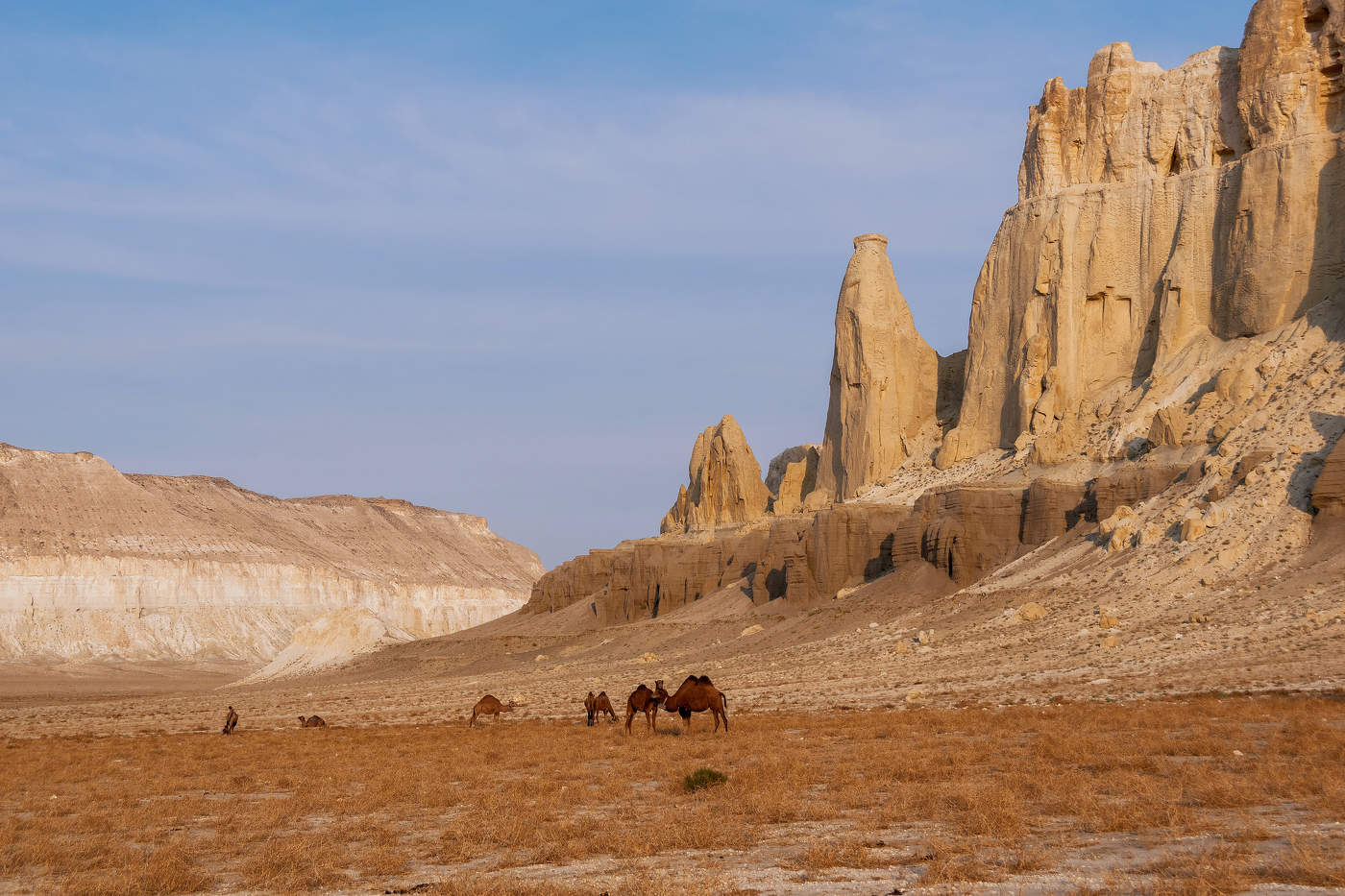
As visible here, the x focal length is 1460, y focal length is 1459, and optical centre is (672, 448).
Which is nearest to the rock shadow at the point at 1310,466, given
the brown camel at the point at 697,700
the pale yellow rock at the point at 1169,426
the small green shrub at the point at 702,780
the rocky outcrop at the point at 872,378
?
the pale yellow rock at the point at 1169,426

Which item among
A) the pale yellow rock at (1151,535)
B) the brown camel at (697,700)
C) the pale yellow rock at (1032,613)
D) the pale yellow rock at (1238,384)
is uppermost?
the pale yellow rock at (1238,384)

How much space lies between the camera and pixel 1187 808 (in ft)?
43.5

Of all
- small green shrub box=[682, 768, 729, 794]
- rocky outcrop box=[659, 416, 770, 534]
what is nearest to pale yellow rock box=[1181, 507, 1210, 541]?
small green shrub box=[682, 768, 729, 794]

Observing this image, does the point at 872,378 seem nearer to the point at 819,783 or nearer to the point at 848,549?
the point at 848,549

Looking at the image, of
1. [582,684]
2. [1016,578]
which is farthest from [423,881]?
[1016,578]

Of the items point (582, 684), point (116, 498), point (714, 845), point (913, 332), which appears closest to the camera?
point (714, 845)

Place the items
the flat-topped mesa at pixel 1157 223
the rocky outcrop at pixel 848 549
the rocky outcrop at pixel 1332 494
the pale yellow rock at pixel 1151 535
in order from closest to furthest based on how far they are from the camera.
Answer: the rocky outcrop at pixel 1332 494 → the pale yellow rock at pixel 1151 535 → the rocky outcrop at pixel 848 549 → the flat-topped mesa at pixel 1157 223

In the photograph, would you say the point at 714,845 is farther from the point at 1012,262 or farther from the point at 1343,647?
the point at 1012,262

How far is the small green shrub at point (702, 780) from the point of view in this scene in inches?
654

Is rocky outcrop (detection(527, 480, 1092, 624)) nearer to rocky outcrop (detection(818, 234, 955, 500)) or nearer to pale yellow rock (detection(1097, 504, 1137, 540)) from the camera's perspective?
pale yellow rock (detection(1097, 504, 1137, 540))

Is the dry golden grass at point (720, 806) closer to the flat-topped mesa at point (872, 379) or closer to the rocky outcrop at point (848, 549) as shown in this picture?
the rocky outcrop at point (848, 549)

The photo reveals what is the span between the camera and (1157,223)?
60500 mm

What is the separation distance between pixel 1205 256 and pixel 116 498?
107 meters

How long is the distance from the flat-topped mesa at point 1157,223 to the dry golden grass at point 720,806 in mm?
34896
